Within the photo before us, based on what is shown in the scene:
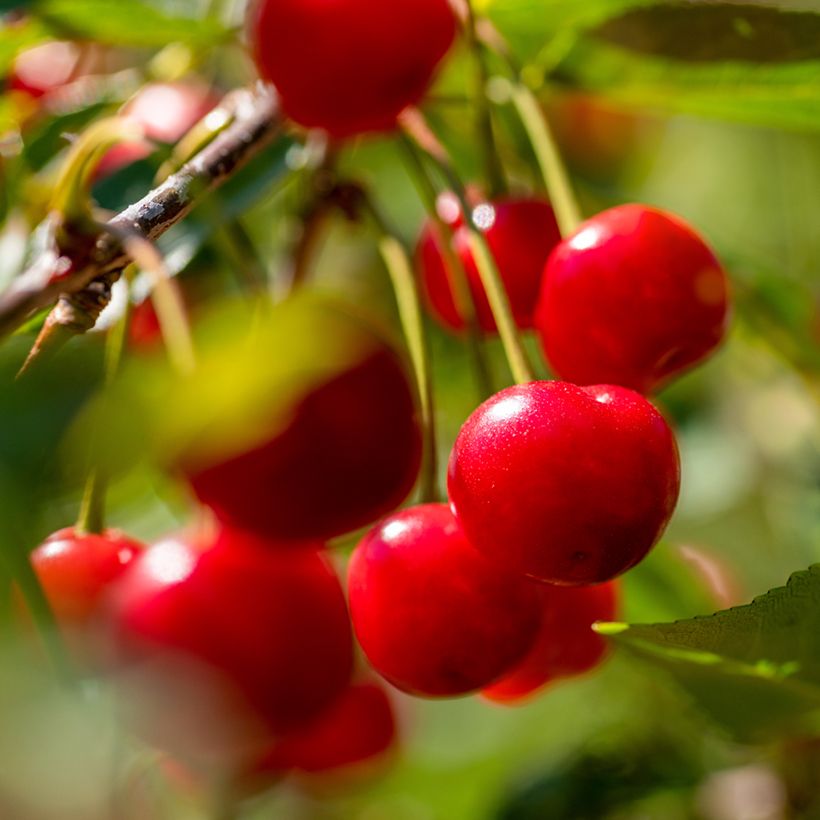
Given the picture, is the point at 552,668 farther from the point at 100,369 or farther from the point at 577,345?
the point at 100,369

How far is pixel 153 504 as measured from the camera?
146cm

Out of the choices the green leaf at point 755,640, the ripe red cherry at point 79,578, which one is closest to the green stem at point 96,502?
the ripe red cherry at point 79,578

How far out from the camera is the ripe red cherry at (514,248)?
98 cm

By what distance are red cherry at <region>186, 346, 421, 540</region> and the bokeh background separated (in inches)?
4.0

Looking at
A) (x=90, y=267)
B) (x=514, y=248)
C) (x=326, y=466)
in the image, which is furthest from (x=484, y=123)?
(x=90, y=267)

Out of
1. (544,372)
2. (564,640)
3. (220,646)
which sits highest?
(220,646)

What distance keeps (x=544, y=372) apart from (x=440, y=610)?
720 mm

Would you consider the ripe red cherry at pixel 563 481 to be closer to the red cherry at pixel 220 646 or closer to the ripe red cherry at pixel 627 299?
the ripe red cherry at pixel 627 299

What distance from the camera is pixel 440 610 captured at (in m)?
0.79

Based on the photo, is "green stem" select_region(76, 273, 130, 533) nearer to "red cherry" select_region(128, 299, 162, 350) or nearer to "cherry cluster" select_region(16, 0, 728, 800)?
"cherry cluster" select_region(16, 0, 728, 800)

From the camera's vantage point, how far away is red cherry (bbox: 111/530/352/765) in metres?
0.90

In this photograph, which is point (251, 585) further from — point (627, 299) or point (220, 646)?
point (627, 299)

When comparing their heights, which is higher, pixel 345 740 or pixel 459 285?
pixel 459 285

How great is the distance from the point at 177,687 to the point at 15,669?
31 centimetres
